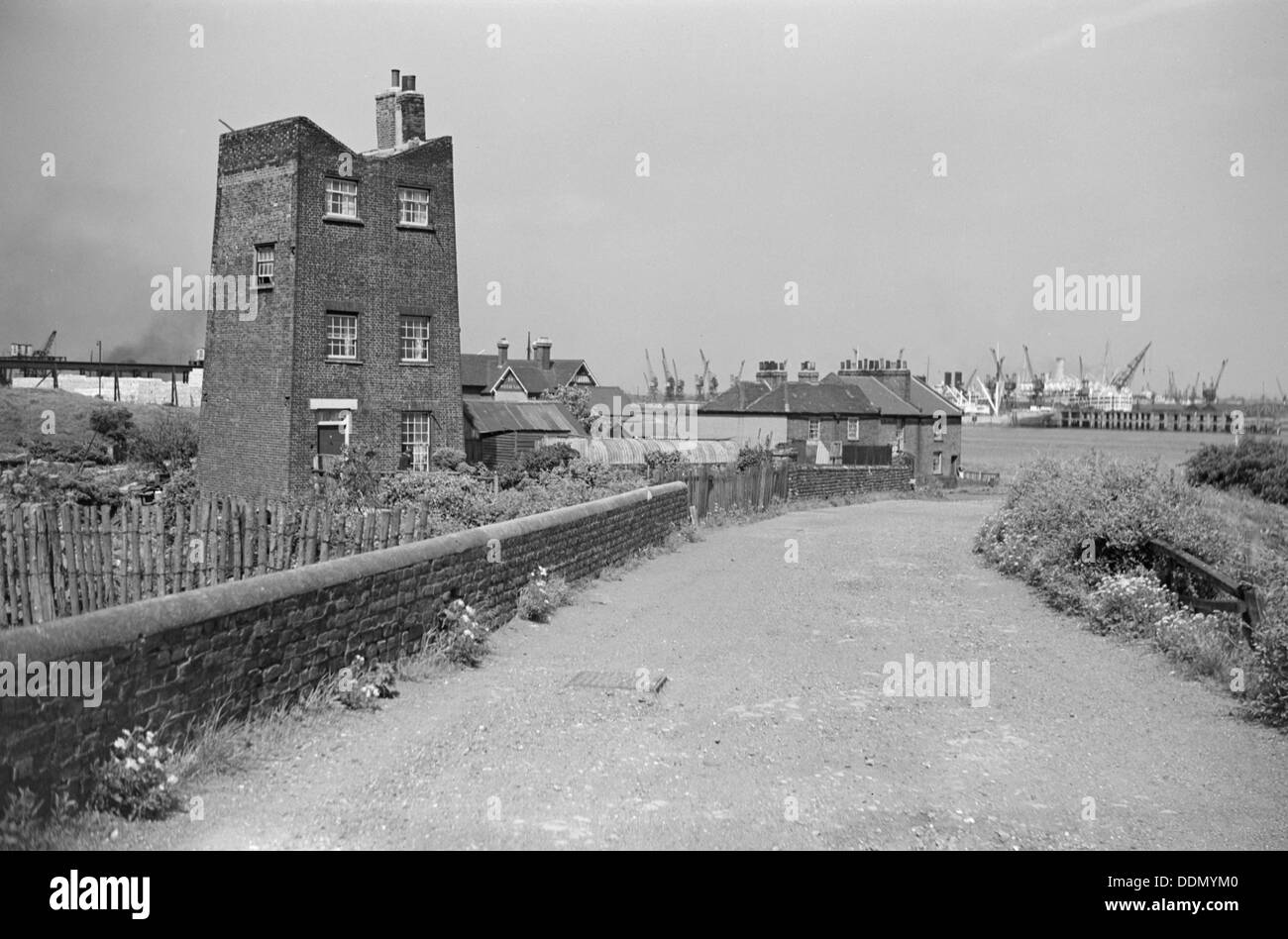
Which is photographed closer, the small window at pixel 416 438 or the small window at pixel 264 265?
the small window at pixel 264 265

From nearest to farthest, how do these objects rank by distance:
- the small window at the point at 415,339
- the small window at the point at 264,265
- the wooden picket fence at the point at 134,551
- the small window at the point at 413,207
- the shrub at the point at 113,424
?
the wooden picket fence at the point at 134,551 < the small window at the point at 264,265 < the small window at the point at 413,207 < the small window at the point at 415,339 < the shrub at the point at 113,424

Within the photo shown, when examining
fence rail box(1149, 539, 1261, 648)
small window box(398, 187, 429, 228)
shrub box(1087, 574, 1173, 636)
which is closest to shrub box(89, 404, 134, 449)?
small window box(398, 187, 429, 228)

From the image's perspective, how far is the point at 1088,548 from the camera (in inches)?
666

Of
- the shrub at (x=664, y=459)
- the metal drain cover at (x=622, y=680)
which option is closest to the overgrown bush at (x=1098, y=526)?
the metal drain cover at (x=622, y=680)

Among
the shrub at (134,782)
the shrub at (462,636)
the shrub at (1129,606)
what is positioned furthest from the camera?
the shrub at (1129,606)

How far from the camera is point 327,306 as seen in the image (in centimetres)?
3147

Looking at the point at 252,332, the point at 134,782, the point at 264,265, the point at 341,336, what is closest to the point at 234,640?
the point at 134,782

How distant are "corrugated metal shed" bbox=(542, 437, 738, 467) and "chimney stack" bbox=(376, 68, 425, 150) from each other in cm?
1139

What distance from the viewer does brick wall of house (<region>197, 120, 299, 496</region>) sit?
101 ft

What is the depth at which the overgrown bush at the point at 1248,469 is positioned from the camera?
37.6 metres

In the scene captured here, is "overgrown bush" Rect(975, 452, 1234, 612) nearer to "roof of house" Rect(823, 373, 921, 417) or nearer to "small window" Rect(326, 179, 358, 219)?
"small window" Rect(326, 179, 358, 219)

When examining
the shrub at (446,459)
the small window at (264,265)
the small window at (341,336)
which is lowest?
the shrub at (446,459)

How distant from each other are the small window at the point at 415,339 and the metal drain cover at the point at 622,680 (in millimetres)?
23921

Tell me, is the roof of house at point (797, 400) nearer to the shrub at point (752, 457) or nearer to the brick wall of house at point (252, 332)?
the shrub at point (752, 457)
